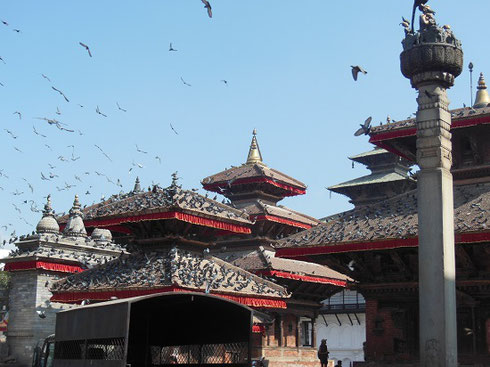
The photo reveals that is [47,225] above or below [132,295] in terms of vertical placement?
above

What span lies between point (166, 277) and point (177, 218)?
250 centimetres

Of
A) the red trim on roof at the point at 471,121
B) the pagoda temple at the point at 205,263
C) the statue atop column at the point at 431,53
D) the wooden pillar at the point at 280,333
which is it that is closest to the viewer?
the statue atop column at the point at 431,53

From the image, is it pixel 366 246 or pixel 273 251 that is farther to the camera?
pixel 273 251

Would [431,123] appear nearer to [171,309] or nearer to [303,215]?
[171,309]

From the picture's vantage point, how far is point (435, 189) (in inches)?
617

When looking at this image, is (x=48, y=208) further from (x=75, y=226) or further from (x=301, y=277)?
(x=301, y=277)

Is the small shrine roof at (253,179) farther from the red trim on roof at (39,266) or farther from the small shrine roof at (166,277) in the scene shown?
the small shrine roof at (166,277)

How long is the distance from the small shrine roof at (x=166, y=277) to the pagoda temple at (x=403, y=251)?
139 inches

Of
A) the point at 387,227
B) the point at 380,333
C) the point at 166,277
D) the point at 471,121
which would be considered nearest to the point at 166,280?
the point at 166,277

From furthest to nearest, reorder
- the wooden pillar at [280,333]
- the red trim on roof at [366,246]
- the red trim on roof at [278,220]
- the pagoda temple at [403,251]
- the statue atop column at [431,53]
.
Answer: the red trim on roof at [278,220]
the wooden pillar at [280,333]
the pagoda temple at [403,251]
the red trim on roof at [366,246]
the statue atop column at [431,53]

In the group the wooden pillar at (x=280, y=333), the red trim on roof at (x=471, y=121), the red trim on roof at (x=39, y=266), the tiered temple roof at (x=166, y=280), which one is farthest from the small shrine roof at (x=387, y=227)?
the red trim on roof at (x=39, y=266)

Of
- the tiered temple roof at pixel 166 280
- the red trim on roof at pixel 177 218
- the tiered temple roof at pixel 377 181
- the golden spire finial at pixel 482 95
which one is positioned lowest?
the tiered temple roof at pixel 166 280

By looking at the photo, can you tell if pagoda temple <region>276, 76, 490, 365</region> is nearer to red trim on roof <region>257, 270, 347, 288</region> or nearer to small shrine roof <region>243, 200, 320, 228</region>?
red trim on roof <region>257, 270, 347, 288</region>

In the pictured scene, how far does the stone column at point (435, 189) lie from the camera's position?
1505 centimetres
